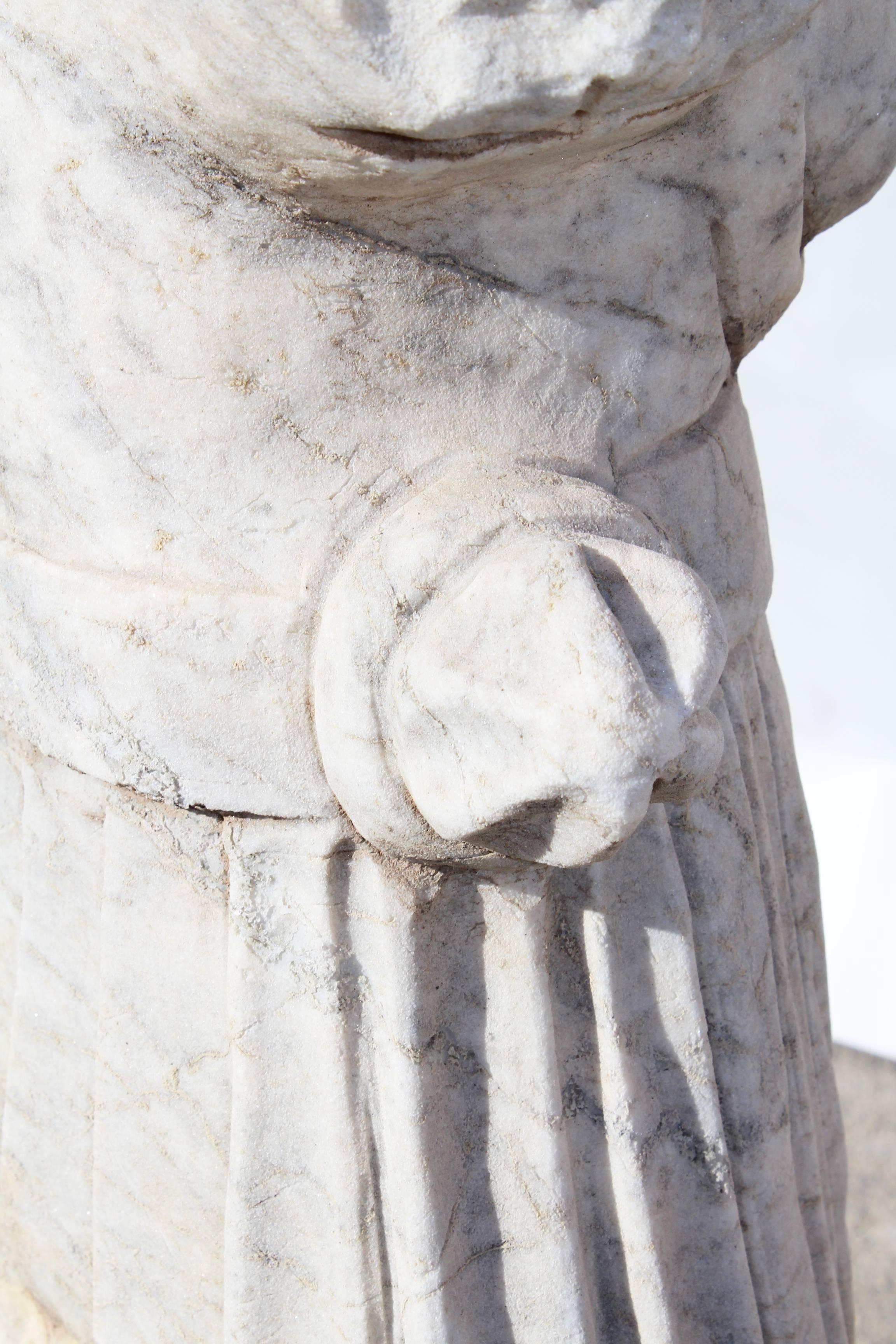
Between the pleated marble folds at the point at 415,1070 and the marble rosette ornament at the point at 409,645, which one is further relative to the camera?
the pleated marble folds at the point at 415,1070

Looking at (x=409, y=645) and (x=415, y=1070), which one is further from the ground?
(x=409, y=645)

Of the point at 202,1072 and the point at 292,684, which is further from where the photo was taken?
the point at 202,1072

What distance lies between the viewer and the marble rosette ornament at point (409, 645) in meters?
0.67

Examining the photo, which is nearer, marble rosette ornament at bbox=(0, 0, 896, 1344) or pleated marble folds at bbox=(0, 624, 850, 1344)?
marble rosette ornament at bbox=(0, 0, 896, 1344)

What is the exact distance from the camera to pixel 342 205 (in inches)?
28.3

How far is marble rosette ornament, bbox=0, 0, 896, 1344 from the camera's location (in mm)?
672

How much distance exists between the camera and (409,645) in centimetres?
72

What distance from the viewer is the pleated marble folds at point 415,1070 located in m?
0.82

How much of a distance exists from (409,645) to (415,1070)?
26cm

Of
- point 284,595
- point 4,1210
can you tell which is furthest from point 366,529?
point 4,1210

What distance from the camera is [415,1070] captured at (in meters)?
0.81

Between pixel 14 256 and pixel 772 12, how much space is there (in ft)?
1.33

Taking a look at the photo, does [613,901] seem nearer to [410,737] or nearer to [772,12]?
[410,737]

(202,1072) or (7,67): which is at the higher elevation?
(7,67)
